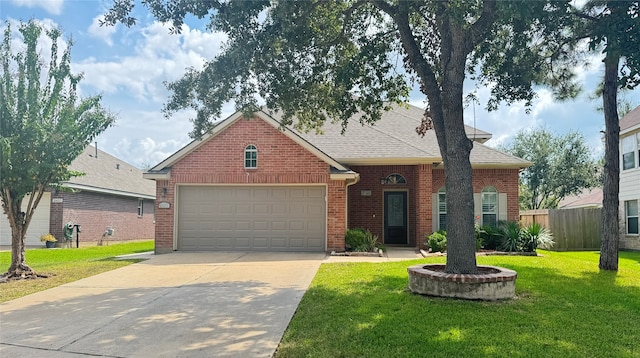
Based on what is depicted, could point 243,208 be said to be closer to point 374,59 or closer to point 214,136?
point 214,136

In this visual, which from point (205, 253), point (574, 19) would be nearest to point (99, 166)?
point (205, 253)

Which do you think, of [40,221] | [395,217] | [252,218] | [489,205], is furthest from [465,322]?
[40,221]

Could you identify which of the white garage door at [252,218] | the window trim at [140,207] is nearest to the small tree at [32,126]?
the white garage door at [252,218]

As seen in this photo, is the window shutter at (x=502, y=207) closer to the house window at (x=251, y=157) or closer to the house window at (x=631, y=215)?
the house window at (x=631, y=215)

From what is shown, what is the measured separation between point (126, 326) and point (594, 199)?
3121 cm

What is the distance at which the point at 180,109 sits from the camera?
31.0 feet

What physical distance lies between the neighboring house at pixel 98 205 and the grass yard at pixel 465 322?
45.7ft

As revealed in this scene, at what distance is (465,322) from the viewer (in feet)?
19.4

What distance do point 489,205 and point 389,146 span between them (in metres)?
4.43

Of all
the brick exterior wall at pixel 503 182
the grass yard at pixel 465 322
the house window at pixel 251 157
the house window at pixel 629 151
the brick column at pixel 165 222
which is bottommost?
the grass yard at pixel 465 322

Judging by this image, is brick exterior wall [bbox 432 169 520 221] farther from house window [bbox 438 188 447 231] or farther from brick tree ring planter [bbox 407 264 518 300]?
brick tree ring planter [bbox 407 264 518 300]

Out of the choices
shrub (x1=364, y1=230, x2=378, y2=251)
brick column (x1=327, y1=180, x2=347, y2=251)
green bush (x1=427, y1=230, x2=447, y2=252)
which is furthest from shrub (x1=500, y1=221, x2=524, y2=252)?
brick column (x1=327, y1=180, x2=347, y2=251)

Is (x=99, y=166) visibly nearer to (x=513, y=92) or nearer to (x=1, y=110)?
(x=1, y=110)

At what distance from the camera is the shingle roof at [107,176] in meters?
20.9
